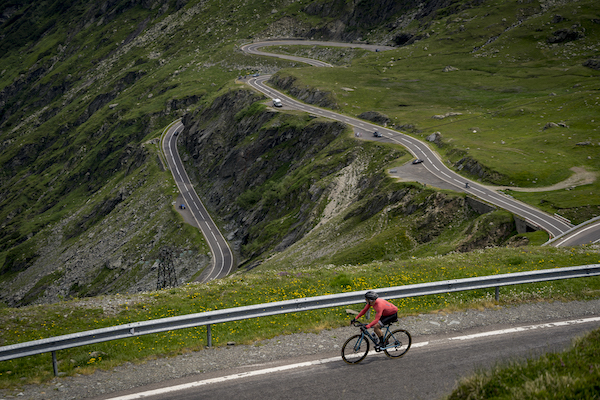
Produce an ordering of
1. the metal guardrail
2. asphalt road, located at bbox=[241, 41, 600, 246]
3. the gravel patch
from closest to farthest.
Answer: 1. the gravel patch
2. the metal guardrail
3. asphalt road, located at bbox=[241, 41, 600, 246]

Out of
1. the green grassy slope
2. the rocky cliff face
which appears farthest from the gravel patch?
the green grassy slope

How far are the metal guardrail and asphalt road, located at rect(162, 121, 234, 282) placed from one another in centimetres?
6753

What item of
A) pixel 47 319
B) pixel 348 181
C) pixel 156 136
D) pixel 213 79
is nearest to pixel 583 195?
pixel 348 181

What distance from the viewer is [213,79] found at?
17338cm

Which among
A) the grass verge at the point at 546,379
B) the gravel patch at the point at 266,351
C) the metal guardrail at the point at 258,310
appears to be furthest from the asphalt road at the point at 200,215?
the grass verge at the point at 546,379

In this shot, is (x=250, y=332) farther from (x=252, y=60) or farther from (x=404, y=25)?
(x=404, y=25)

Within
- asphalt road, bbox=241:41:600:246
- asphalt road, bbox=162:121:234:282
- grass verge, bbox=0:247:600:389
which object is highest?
grass verge, bbox=0:247:600:389

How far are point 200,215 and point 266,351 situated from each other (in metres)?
95.3

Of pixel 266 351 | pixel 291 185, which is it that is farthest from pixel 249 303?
pixel 291 185

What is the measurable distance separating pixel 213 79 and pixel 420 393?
17362 centimetres

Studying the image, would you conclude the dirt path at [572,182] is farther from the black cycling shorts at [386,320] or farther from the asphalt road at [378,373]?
the black cycling shorts at [386,320]

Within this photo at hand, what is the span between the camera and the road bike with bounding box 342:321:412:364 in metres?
14.2

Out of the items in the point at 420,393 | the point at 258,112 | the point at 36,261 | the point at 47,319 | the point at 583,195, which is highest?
the point at 47,319

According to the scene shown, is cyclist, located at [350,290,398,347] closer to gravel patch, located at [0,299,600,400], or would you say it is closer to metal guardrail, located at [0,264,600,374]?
gravel patch, located at [0,299,600,400]
